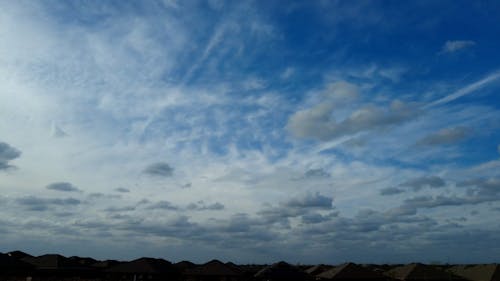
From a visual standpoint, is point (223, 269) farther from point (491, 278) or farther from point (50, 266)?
point (491, 278)

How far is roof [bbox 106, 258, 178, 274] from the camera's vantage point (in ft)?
192

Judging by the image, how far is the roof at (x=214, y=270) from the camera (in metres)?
60.8

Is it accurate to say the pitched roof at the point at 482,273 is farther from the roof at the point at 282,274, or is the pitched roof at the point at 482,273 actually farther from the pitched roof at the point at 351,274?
the roof at the point at 282,274

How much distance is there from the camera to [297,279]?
5791 cm

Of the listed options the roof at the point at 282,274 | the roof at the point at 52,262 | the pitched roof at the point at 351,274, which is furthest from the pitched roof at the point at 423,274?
the roof at the point at 52,262

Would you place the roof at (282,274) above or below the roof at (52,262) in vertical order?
below

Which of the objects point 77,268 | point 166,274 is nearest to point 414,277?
point 166,274

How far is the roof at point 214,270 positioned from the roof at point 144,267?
2866 millimetres

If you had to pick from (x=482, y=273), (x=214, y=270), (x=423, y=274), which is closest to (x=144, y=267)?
(x=214, y=270)

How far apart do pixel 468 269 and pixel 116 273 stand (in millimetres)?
46605

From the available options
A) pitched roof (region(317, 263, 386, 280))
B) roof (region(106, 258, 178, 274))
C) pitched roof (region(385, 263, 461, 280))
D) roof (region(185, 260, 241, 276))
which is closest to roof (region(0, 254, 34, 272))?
roof (region(106, 258, 178, 274))

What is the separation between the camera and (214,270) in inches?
2410

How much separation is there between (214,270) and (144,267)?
8.90 metres

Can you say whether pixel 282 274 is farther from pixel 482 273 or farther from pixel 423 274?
pixel 482 273
